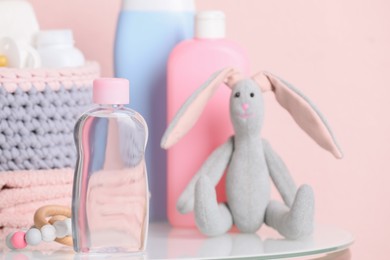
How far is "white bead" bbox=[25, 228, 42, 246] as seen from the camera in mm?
903

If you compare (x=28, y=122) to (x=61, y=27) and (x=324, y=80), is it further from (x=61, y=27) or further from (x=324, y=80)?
(x=324, y=80)

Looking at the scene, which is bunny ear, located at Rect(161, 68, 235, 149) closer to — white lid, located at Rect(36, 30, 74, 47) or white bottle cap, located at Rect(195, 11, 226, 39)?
white bottle cap, located at Rect(195, 11, 226, 39)

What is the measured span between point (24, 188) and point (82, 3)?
0.37 metres

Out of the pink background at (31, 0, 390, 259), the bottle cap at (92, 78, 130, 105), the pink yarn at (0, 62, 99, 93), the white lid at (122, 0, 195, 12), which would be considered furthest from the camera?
the pink background at (31, 0, 390, 259)

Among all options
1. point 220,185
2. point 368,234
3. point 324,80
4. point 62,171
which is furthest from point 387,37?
point 62,171

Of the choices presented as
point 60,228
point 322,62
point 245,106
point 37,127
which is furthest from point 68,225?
point 322,62

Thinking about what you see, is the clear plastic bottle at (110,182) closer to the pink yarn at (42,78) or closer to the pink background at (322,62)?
the pink yarn at (42,78)

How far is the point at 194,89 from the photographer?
1.06 metres

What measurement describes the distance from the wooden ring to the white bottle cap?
256mm

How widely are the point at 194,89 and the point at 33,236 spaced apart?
0.87 ft

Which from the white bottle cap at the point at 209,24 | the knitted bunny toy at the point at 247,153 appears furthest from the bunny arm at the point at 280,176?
the white bottle cap at the point at 209,24

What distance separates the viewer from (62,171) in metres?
1.02

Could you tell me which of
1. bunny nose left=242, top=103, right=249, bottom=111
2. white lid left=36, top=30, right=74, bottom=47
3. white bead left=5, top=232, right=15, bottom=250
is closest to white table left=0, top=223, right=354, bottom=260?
white bead left=5, top=232, right=15, bottom=250

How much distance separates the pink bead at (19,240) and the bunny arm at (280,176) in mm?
282
